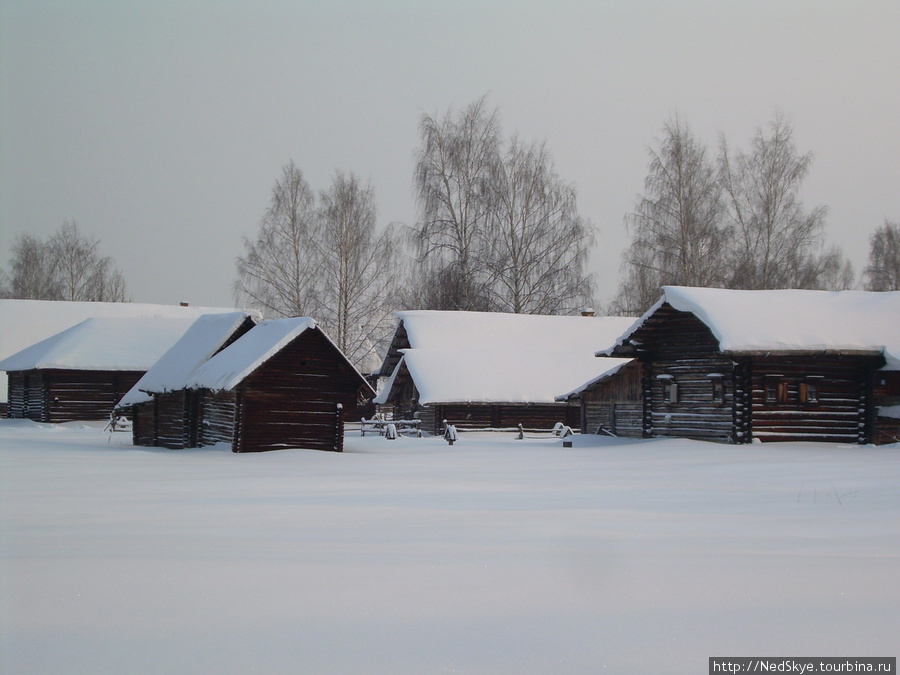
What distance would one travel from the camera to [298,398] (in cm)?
2398

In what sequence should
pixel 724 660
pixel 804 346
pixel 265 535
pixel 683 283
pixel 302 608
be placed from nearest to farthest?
1. pixel 724 660
2. pixel 302 608
3. pixel 265 535
4. pixel 804 346
5. pixel 683 283

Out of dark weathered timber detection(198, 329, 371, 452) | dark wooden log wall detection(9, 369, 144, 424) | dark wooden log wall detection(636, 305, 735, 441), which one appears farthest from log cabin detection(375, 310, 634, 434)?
dark wooden log wall detection(9, 369, 144, 424)

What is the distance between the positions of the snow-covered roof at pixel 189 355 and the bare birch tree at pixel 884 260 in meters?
41.7

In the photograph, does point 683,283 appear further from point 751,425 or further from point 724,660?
point 724,660

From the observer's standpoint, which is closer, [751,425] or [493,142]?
[751,425]

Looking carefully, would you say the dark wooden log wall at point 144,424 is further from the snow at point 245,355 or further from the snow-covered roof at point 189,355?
the snow at point 245,355

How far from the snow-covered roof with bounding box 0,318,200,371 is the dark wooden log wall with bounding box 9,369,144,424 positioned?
2.44ft

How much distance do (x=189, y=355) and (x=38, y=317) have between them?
91.5 ft

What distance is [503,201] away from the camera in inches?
1654

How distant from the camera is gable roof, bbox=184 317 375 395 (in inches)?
890

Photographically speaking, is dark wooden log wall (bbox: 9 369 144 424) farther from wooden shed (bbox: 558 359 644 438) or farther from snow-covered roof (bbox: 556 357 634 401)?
wooden shed (bbox: 558 359 644 438)

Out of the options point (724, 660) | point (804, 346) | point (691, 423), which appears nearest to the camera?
point (724, 660)

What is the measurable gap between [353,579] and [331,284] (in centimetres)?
3659

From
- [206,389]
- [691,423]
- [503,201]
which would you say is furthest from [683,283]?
[206,389]
